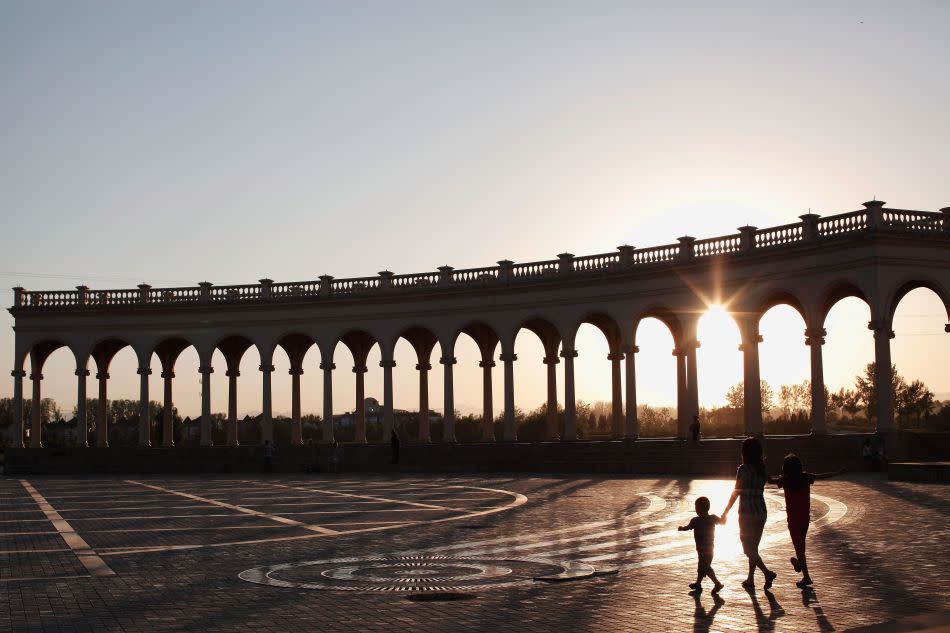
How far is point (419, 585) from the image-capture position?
15594mm

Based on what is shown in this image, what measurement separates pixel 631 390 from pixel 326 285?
21.7 m

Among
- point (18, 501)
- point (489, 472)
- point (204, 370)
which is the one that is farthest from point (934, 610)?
point (204, 370)

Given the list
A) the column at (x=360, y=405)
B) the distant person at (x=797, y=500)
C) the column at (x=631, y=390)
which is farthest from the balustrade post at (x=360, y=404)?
the distant person at (x=797, y=500)

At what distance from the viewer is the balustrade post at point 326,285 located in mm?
68312

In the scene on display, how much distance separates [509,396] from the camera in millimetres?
63062

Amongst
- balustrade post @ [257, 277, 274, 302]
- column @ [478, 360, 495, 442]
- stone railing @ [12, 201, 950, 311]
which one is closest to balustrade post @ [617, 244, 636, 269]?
stone railing @ [12, 201, 950, 311]

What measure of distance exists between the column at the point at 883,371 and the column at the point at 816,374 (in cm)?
327

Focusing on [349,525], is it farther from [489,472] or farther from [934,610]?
[489,472]

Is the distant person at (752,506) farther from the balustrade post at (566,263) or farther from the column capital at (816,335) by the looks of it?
the balustrade post at (566,263)

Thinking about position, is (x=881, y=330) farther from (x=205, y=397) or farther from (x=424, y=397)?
(x=205, y=397)

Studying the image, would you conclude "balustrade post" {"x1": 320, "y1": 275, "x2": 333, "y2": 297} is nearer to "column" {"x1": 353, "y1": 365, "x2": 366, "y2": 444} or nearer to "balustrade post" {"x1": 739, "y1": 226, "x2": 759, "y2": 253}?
"column" {"x1": 353, "y1": 365, "x2": 366, "y2": 444}

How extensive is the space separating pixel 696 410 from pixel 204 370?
32.5 m

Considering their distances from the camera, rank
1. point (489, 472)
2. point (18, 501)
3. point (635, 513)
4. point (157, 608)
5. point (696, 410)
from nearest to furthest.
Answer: point (157, 608) → point (635, 513) → point (18, 501) → point (489, 472) → point (696, 410)

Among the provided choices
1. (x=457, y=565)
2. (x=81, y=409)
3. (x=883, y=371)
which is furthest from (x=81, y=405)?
(x=457, y=565)
